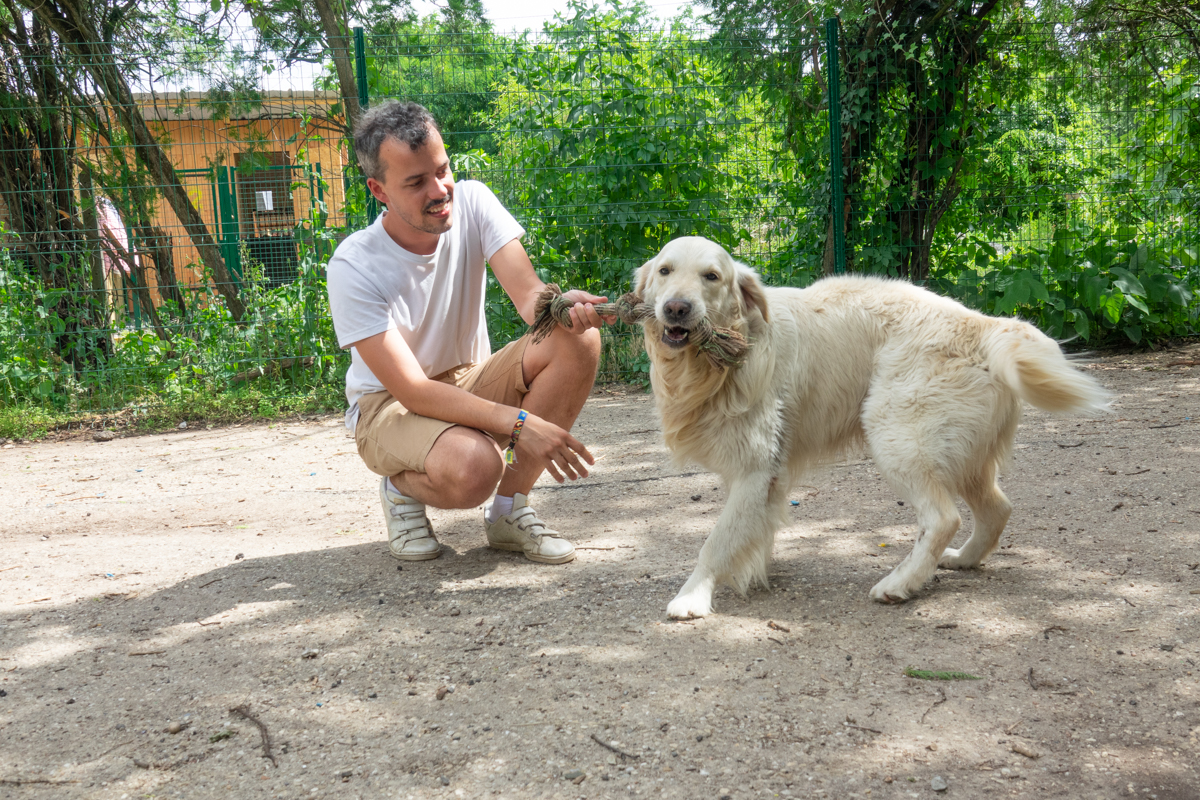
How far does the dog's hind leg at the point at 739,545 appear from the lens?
284cm

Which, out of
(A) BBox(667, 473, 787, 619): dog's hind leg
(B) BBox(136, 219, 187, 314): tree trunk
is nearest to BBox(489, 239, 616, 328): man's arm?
(A) BBox(667, 473, 787, 619): dog's hind leg

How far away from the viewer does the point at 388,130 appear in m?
3.11

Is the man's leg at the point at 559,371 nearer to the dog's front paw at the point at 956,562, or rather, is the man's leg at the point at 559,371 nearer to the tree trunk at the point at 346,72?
the dog's front paw at the point at 956,562

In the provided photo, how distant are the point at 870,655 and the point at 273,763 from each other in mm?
1583

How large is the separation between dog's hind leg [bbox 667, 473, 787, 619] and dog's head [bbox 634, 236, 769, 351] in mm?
548

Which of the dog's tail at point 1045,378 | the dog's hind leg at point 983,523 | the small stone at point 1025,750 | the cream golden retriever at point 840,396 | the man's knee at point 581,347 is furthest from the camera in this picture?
the man's knee at point 581,347

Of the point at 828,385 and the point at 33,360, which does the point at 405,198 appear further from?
the point at 33,360

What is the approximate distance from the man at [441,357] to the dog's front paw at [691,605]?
52 centimetres

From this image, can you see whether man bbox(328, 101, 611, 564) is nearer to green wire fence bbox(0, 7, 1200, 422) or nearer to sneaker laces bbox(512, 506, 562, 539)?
sneaker laces bbox(512, 506, 562, 539)

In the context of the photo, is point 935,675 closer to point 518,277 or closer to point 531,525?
point 531,525

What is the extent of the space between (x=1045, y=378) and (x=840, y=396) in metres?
→ 0.66

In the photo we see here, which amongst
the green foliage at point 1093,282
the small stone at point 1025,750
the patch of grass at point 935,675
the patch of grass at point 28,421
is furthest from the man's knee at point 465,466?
the green foliage at point 1093,282

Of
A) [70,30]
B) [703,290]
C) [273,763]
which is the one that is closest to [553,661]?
[273,763]

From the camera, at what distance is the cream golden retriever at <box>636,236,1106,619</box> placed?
2.78 m
